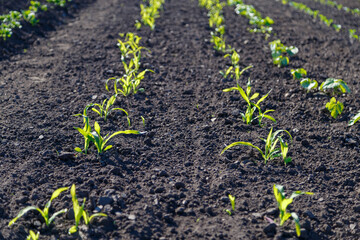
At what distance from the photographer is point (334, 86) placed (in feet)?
12.4

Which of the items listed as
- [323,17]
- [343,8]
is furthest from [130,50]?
[343,8]

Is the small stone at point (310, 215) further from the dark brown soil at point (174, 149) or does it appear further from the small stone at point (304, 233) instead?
the small stone at point (304, 233)

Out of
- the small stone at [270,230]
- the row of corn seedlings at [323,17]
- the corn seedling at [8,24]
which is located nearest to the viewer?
the small stone at [270,230]

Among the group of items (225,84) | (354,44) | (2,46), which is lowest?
(354,44)

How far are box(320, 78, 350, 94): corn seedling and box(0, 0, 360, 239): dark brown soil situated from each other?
113mm

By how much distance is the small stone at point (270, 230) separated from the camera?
7.14ft

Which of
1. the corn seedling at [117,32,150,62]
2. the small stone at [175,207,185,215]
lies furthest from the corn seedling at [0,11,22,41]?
the small stone at [175,207,185,215]

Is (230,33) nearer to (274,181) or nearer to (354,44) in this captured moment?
(354,44)

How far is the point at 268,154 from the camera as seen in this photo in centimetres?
287

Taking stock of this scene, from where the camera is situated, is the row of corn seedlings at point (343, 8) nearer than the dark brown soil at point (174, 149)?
No

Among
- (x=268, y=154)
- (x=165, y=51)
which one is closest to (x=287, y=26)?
(x=165, y=51)

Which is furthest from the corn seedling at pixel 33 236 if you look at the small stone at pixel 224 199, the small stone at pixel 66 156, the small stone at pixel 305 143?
the small stone at pixel 305 143

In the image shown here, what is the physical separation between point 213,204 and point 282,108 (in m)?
1.73

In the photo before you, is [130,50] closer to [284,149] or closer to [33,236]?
[284,149]
